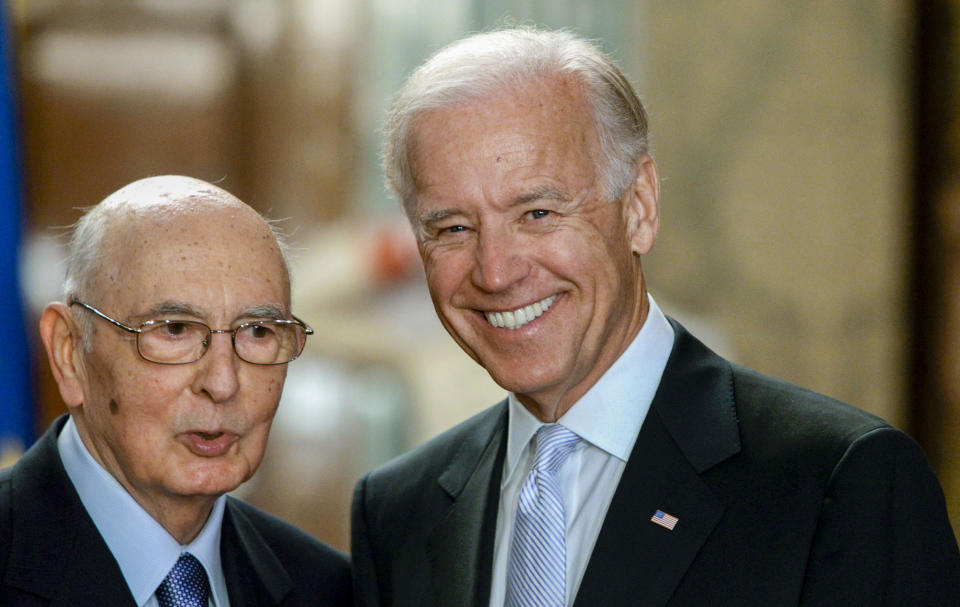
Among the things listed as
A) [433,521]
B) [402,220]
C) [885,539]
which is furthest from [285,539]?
[402,220]

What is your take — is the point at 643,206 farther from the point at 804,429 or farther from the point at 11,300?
the point at 11,300

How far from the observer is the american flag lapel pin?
2.22m

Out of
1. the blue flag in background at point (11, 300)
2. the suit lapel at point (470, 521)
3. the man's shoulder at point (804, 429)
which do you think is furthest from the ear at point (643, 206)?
the blue flag in background at point (11, 300)

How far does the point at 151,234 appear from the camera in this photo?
228 cm

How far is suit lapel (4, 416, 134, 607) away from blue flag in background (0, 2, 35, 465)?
2810 mm

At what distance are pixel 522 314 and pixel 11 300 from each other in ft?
10.7

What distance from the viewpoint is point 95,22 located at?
606cm

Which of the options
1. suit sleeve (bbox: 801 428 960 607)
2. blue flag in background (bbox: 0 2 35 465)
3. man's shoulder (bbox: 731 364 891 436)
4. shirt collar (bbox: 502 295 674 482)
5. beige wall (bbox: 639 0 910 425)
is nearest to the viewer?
suit sleeve (bbox: 801 428 960 607)

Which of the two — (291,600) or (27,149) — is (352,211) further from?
(291,600)

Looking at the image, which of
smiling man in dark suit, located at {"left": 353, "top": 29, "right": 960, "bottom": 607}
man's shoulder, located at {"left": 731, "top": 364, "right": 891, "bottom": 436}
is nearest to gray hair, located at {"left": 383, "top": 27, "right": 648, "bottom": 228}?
smiling man in dark suit, located at {"left": 353, "top": 29, "right": 960, "bottom": 607}

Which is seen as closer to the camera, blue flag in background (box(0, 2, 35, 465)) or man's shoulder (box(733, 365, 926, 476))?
man's shoulder (box(733, 365, 926, 476))

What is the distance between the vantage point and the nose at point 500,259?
2.32 m

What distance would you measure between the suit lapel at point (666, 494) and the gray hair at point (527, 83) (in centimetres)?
41

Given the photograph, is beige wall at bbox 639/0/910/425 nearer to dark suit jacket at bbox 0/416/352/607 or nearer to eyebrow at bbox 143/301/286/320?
dark suit jacket at bbox 0/416/352/607
